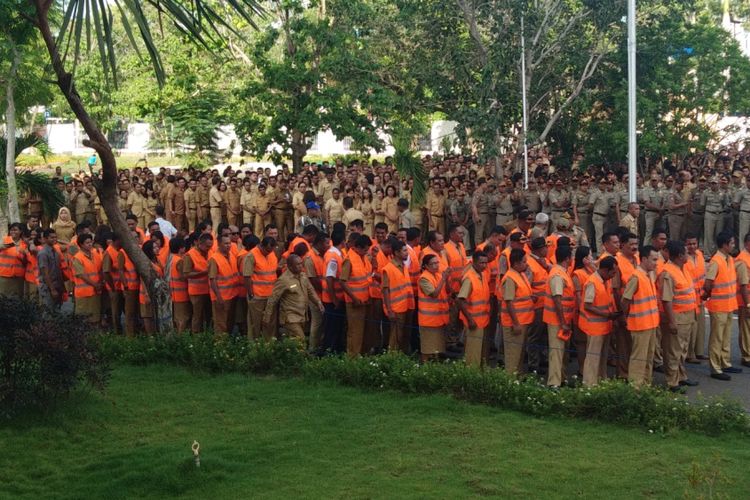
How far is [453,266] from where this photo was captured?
1366cm

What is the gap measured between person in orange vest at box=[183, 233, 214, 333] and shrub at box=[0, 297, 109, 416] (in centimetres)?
395

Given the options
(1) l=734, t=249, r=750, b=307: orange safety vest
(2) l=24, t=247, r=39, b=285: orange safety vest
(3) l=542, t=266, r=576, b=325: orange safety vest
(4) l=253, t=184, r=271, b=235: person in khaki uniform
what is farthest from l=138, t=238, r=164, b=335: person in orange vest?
(4) l=253, t=184, r=271, b=235: person in khaki uniform

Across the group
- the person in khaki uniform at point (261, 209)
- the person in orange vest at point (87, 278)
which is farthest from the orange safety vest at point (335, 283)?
the person in khaki uniform at point (261, 209)

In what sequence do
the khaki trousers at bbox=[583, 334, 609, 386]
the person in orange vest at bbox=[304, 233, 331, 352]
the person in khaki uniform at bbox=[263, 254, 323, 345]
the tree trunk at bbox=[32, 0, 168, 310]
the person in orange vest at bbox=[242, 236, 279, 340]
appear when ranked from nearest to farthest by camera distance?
the tree trunk at bbox=[32, 0, 168, 310]
the khaki trousers at bbox=[583, 334, 609, 386]
the person in khaki uniform at bbox=[263, 254, 323, 345]
the person in orange vest at bbox=[304, 233, 331, 352]
the person in orange vest at bbox=[242, 236, 279, 340]

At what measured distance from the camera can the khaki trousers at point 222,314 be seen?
1406cm

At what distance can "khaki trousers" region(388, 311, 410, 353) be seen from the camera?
13.0 meters

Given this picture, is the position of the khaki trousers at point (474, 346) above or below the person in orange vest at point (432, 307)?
below

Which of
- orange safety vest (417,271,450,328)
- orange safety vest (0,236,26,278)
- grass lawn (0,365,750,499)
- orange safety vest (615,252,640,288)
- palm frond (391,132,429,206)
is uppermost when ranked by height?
palm frond (391,132,429,206)

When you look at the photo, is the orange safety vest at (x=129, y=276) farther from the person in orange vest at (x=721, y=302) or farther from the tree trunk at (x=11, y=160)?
the person in orange vest at (x=721, y=302)

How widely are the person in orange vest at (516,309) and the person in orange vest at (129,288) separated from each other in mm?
5679

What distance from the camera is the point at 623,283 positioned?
1148cm

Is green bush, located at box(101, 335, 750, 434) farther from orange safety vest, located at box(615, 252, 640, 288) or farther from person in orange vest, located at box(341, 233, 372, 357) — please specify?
orange safety vest, located at box(615, 252, 640, 288)

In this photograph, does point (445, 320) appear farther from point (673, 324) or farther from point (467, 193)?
point (467, 193)

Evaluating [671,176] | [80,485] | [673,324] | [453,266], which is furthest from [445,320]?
[671,176]
